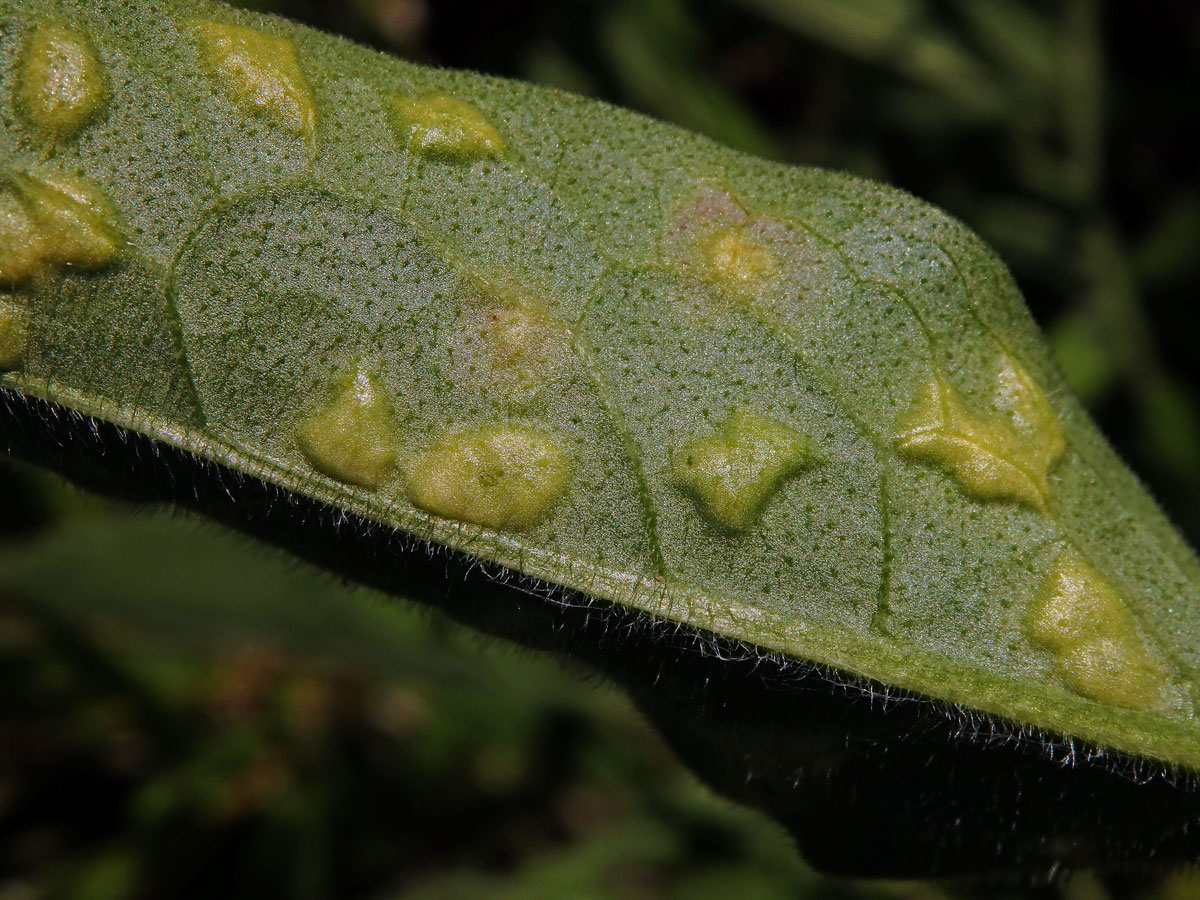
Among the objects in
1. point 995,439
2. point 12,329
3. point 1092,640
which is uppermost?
point 995,439

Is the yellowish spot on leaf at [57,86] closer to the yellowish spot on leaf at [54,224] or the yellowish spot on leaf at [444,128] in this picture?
the yellowish spot on leaf at [54,224]

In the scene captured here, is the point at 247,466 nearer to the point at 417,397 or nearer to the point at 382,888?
the point at 417,397

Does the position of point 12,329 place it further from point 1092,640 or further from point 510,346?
point 1092,640

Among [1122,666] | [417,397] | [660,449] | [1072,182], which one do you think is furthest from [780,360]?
[1072,182]

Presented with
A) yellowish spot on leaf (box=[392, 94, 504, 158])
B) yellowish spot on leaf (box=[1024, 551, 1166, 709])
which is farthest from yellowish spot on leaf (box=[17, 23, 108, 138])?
yellowish spot on leaf (box=[1024, 551, 1166, 709])

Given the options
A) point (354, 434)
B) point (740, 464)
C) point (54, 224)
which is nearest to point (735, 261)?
point (740, 464)

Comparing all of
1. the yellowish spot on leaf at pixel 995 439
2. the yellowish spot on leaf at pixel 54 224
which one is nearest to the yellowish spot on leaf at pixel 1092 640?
the yellowish spot on leaf at pixel 995 439
